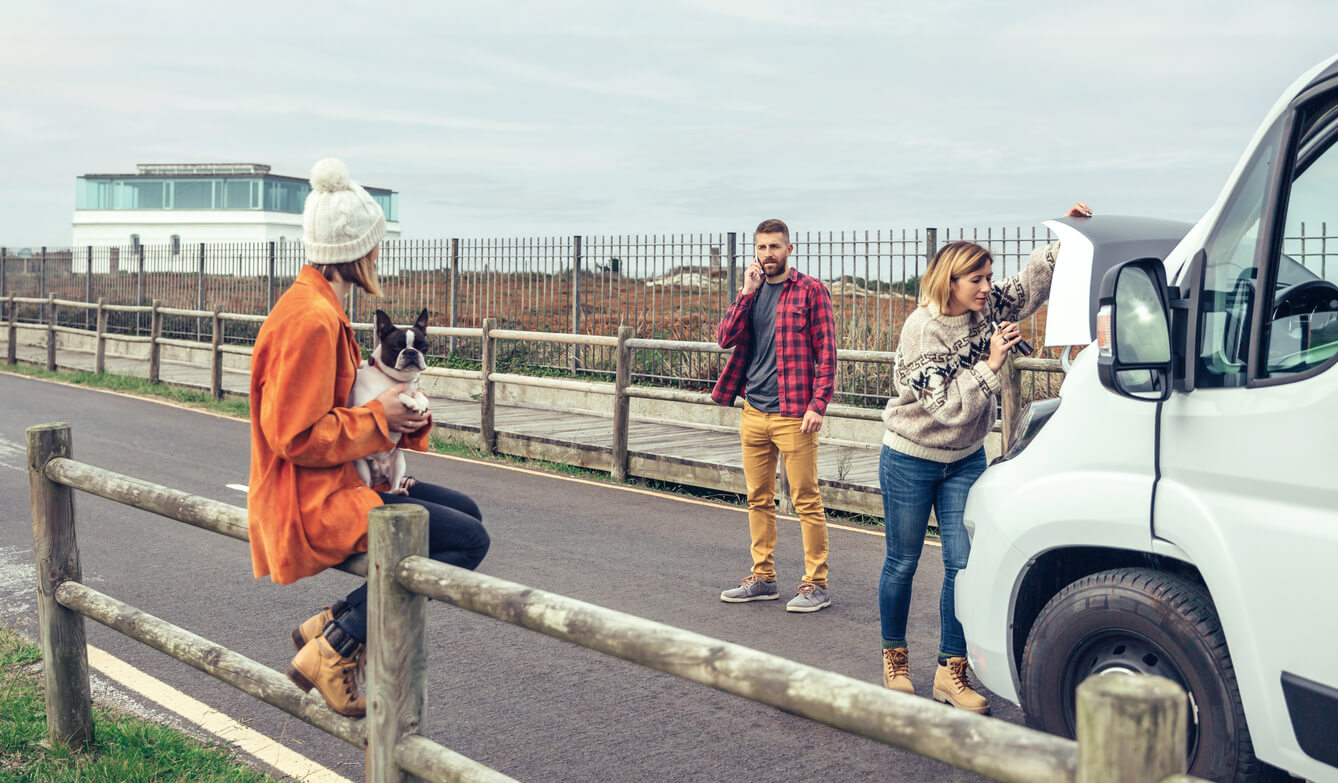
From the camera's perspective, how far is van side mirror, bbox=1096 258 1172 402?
322cm

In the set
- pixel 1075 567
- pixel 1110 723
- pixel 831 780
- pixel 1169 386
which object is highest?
pixel 1169 386

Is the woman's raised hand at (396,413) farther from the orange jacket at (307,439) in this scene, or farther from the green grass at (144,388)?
the green grass at (144,388)

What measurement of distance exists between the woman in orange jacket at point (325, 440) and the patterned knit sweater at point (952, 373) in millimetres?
2138

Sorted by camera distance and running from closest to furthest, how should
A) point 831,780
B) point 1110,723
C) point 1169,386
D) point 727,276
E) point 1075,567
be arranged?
point 1110,723 → point 1169,386 → point 1075,567 → point 831,780 → point 727,276

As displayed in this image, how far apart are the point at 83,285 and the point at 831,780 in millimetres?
28239

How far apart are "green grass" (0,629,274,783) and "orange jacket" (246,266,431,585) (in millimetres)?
Answer: 1359

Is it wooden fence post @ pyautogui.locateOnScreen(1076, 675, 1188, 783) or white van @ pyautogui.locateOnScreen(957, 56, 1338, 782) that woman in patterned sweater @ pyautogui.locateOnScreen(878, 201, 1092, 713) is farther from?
wooden fence post @ pyautogui.locateOnScreen(1076, 675, 1188, 783)

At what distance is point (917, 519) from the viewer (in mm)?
4953

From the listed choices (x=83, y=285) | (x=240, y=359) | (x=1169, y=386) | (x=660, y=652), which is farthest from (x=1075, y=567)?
(x=83, y=285)

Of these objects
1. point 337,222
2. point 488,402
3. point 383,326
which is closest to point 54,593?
point 383,326

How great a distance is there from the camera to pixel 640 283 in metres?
15.7

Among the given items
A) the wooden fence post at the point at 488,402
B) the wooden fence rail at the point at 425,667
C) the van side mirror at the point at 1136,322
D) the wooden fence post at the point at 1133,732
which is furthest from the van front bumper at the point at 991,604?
the wooden fence post at the point at 488,402

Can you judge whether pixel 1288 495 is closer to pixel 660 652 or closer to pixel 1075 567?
pixel 1075 567

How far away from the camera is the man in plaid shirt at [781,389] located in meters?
6.42
